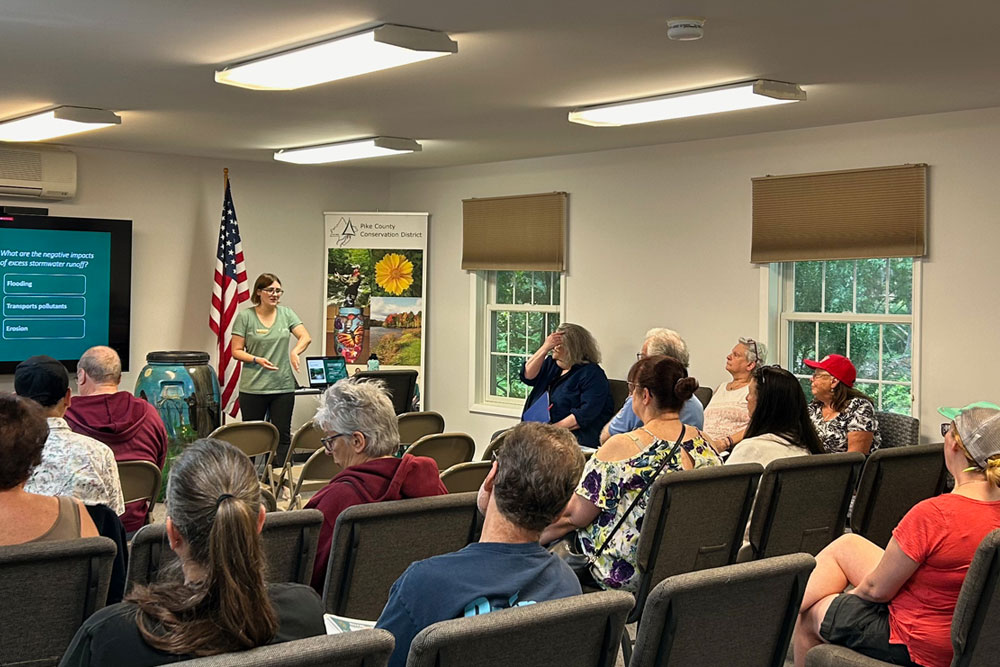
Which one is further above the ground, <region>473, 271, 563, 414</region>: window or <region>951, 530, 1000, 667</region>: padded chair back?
<region>473, 271, 563, 414</region>: window

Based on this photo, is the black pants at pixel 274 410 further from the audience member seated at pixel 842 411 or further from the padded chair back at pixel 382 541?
the padded chair back at pixel 382 541

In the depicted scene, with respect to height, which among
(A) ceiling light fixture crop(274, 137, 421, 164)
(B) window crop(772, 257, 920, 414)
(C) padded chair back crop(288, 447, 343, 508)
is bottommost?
(C) padded chair back crop(288, 447, 343, 508)

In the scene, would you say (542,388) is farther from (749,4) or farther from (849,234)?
(749,4)

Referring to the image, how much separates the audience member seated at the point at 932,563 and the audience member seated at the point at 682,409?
160 cm

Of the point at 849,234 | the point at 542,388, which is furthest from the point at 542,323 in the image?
the point at 849,234

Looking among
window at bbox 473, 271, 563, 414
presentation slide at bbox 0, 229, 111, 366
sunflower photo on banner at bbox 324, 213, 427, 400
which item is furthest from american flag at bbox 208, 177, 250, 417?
window at bbox 473, 271, 563, 414

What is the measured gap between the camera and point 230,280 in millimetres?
9477

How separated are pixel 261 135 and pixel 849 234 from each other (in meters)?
4.34

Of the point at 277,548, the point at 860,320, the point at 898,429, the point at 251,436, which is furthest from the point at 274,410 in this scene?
the point at 277,548

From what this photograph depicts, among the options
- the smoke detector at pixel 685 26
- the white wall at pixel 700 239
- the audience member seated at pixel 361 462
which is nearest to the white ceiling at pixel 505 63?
the smoke detector at pixel 685 26

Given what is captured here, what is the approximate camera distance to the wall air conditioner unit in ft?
28.1

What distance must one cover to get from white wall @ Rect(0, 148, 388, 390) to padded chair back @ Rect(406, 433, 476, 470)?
4.88 meters

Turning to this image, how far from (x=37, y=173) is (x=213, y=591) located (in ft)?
25.6

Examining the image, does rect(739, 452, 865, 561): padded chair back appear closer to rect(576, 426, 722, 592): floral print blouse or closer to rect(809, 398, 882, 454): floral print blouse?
rect(576, 426, 722, 592): floral print blouse
